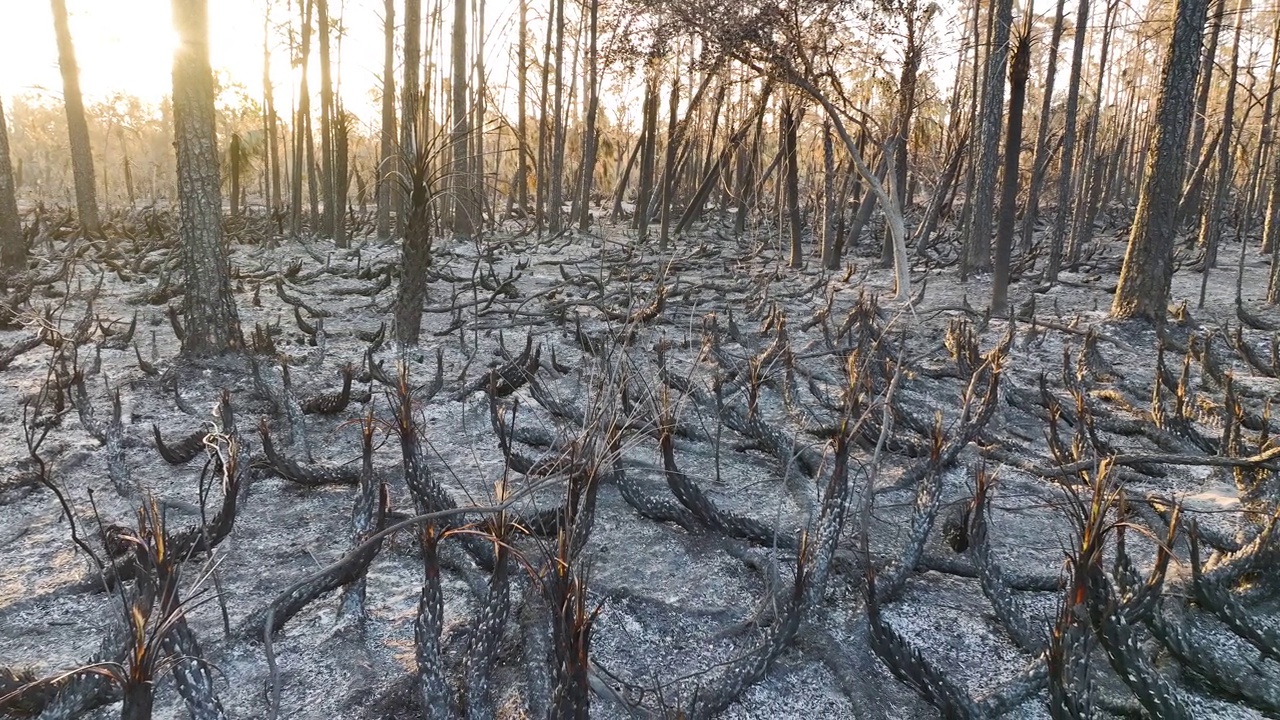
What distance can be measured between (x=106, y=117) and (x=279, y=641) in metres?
36.1

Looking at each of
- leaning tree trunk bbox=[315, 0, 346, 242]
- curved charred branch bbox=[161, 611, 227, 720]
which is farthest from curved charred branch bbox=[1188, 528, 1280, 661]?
leaning tree trunk bbox=[315, 0, 346, 242]

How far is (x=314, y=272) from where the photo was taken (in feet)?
31.2

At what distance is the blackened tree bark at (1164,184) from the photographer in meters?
6.43

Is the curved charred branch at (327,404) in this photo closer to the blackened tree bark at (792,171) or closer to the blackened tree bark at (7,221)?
the blackened tree bark at (7,221)

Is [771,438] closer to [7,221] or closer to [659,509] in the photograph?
[659,509]

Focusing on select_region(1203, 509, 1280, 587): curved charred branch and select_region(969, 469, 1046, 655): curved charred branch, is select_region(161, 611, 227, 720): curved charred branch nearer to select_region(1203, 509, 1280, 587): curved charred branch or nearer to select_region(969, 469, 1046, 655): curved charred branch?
select_region(969, 469, 1046, 655): curved charred branch

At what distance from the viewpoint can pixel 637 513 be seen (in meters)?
3.46

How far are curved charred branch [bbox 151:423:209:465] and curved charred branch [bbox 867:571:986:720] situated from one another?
3363 millimetres

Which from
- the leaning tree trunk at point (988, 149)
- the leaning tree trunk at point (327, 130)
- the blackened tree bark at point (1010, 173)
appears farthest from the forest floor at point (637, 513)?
the leaning tree trunk at point (327, 130)

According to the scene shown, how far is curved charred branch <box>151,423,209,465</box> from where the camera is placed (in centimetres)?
364

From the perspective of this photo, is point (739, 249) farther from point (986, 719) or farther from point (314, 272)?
point (986, 719)

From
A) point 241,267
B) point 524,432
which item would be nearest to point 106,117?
point 241,267

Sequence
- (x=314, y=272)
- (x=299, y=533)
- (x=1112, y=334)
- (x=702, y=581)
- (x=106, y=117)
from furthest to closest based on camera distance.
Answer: (x=106, y=117) → (x=314, y=272) → (x=1112, y=334) → (x=299, y=533) → (x=702, y=581)

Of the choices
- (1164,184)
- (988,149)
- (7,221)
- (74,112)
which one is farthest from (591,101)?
(1164,184)
